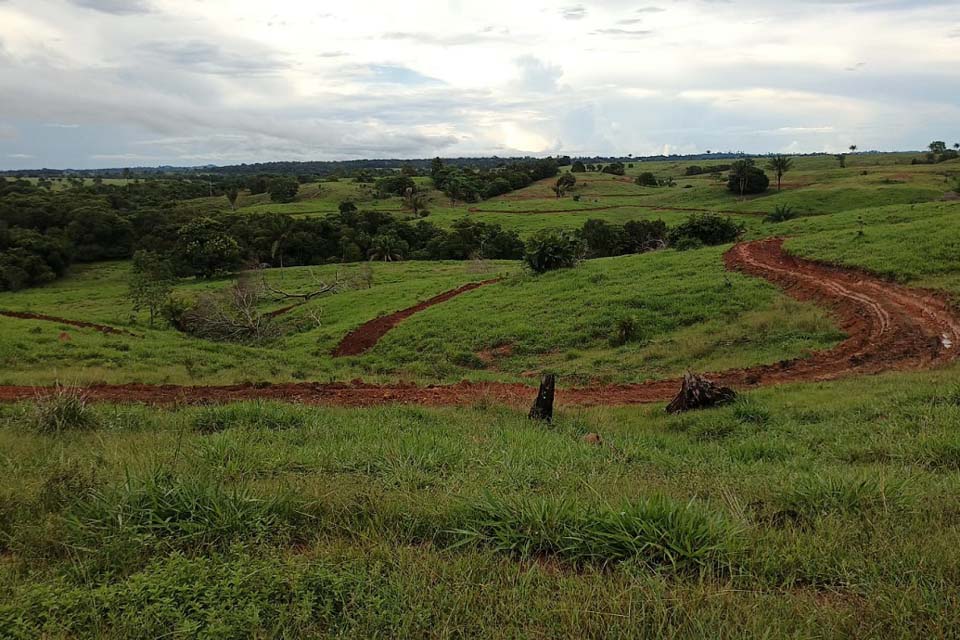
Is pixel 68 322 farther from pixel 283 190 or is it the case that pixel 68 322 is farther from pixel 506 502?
pixel 283 190

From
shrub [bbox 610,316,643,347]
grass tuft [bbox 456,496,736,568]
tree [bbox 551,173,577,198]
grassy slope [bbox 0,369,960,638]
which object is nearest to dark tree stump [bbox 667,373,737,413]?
grassy slope [bbox 0,369,960,638]

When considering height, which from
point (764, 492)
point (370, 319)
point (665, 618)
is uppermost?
point (665, 618)

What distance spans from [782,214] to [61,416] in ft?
182

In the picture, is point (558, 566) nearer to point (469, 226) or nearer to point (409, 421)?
point (409, 421)

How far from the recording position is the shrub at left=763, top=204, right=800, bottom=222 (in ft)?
165

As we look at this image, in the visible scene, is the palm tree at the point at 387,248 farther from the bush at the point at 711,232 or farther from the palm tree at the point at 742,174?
the palm tree at the point at 742,174

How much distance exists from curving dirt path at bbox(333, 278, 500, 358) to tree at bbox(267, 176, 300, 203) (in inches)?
3363

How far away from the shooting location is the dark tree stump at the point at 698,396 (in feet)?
32.6

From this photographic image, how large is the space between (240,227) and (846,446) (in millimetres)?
69236

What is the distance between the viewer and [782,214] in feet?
167

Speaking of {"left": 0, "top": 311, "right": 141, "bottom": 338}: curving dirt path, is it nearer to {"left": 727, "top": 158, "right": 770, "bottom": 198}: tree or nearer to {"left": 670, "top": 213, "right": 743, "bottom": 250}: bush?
{"left": 670, "top": 213, "right": 743, "bottom": 250}: bush

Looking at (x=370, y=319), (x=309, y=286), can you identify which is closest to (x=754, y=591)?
(x=370, y=319)

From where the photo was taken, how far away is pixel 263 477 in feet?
15.3

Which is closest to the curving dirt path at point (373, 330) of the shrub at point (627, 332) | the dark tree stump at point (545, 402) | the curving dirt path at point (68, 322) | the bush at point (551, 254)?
the bush at point (551, 254)
